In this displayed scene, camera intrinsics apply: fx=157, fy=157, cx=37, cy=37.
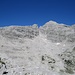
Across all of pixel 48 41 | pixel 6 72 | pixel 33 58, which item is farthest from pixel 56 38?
pixel 6 72

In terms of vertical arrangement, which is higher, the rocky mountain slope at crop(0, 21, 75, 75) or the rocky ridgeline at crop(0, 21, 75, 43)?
the rocky ridgeline at crop(0, 21, 75, 43)

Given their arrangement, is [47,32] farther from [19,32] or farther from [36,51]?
[36,51]

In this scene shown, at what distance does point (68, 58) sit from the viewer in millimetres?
80125

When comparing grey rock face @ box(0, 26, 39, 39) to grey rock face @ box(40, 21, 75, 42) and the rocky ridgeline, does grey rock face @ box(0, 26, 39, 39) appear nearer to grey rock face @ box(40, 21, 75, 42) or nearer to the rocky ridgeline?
the rocky ridgeline

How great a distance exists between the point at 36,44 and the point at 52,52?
11443mm

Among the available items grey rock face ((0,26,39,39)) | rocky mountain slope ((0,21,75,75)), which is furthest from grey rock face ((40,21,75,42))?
grey rock face ((0,26,39,39))

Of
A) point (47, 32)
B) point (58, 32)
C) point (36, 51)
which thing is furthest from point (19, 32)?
point (58, 32)

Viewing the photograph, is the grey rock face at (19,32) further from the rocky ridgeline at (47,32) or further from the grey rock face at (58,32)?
the grey rock face at (58,32)

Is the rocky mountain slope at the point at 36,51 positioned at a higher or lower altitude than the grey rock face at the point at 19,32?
lower

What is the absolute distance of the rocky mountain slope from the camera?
2341 inches

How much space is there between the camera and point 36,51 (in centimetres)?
8081

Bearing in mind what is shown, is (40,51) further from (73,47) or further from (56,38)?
(56,38)

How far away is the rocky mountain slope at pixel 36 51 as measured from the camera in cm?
5947

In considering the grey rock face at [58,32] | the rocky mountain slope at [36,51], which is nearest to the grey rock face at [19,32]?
the rocky mountain slope at [36,51]
